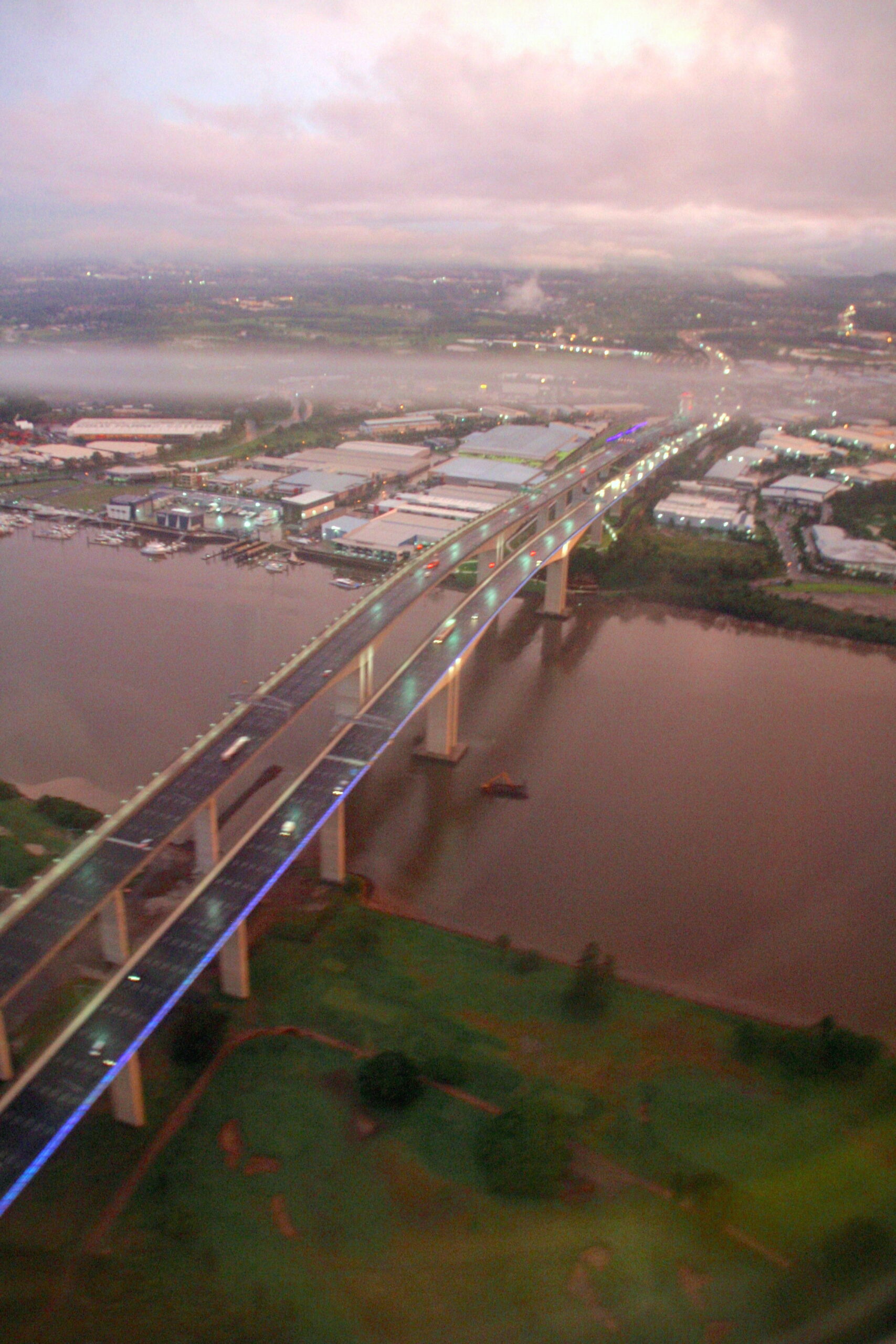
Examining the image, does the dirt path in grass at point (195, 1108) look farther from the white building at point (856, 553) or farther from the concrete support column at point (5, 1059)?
the white building at point (856, 553)

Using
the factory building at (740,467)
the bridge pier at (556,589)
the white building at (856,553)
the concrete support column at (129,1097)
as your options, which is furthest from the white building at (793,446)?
the concrete support column at (129,1097)

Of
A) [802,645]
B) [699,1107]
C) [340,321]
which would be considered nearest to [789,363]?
[802,645]

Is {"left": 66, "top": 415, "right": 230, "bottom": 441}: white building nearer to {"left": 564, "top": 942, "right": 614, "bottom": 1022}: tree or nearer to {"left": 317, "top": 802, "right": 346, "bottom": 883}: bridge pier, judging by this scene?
{"left": 317, "top": 802, "right": 346, "bottom": 883}: bridge pier

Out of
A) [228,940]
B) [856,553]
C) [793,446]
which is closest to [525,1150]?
[228,940]

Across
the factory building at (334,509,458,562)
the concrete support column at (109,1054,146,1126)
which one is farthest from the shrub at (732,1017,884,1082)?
the factory building at (334,509,458,562)

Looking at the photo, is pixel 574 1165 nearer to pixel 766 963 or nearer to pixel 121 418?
pixel 766 963
